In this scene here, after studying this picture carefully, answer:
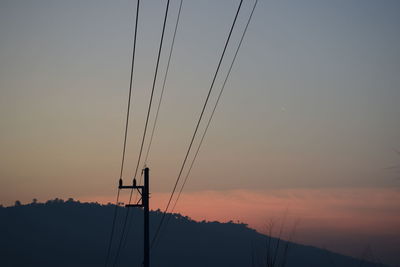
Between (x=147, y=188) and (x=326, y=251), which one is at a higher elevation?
(x=147, y=188)

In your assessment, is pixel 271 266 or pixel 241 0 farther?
pixel 271 266

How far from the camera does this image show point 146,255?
94.7 ft

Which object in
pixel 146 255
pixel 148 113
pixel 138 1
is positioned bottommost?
pixel 146 255

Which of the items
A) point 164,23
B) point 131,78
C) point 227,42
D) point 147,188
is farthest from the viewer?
point 147,188

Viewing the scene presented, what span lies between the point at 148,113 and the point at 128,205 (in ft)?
37.4

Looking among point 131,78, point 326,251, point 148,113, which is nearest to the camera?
point 131,78

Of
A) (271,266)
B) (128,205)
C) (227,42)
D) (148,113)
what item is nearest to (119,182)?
(128,205)

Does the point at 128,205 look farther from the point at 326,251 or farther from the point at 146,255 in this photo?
the point at 326,251

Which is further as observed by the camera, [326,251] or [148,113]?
[326,251]

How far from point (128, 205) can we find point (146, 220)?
2.02 metres

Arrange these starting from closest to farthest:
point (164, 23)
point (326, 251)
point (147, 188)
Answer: point (164, 23)
point (326, 251)
point (147, 188)

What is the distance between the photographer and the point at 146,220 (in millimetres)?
29859

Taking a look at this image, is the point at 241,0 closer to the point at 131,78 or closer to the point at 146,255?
the point at 131,78

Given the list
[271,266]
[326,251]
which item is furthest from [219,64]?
[271,266]
